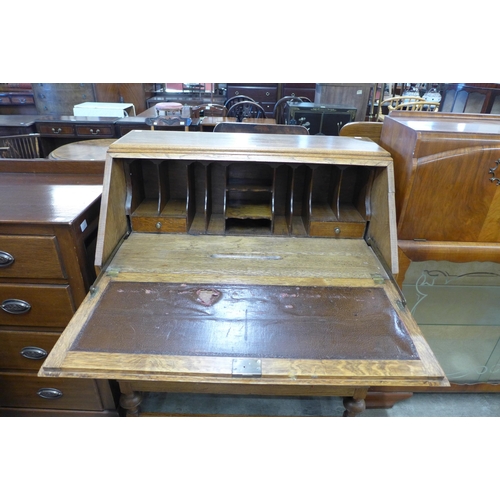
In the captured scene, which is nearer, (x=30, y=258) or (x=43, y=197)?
(x=30, y=258)

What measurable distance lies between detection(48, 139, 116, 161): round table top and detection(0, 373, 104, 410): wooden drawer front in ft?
4.04

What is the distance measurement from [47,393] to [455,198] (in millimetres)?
1791

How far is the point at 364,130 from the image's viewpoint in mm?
1676

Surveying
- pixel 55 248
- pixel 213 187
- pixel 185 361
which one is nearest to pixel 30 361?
pixel 55 248

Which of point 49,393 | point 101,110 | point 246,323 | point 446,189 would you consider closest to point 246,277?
point 246,323

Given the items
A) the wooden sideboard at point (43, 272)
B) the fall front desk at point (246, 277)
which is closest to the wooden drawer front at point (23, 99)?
the wooden sideboard at point (43, 272)

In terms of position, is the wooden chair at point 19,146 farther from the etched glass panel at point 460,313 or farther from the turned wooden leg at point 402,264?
the etched glass panel at point 460,313

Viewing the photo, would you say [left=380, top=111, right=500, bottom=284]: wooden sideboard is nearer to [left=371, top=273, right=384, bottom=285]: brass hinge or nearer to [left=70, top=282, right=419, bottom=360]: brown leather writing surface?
[left=371, top=273, right=384, bottom=285]: brass hinge

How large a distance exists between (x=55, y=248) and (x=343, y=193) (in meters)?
1.14

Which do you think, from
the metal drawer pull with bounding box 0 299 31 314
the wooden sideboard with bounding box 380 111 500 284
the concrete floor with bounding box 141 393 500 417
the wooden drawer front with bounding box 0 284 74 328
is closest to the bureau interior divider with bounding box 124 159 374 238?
the wooden sideboard with bounding box 380 111 500 284

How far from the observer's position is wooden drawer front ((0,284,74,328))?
1223mm

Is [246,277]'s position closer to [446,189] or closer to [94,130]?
[446,189]

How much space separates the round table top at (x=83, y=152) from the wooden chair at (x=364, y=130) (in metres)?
1.37

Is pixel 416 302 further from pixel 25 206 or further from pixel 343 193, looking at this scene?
pixel 25 206
